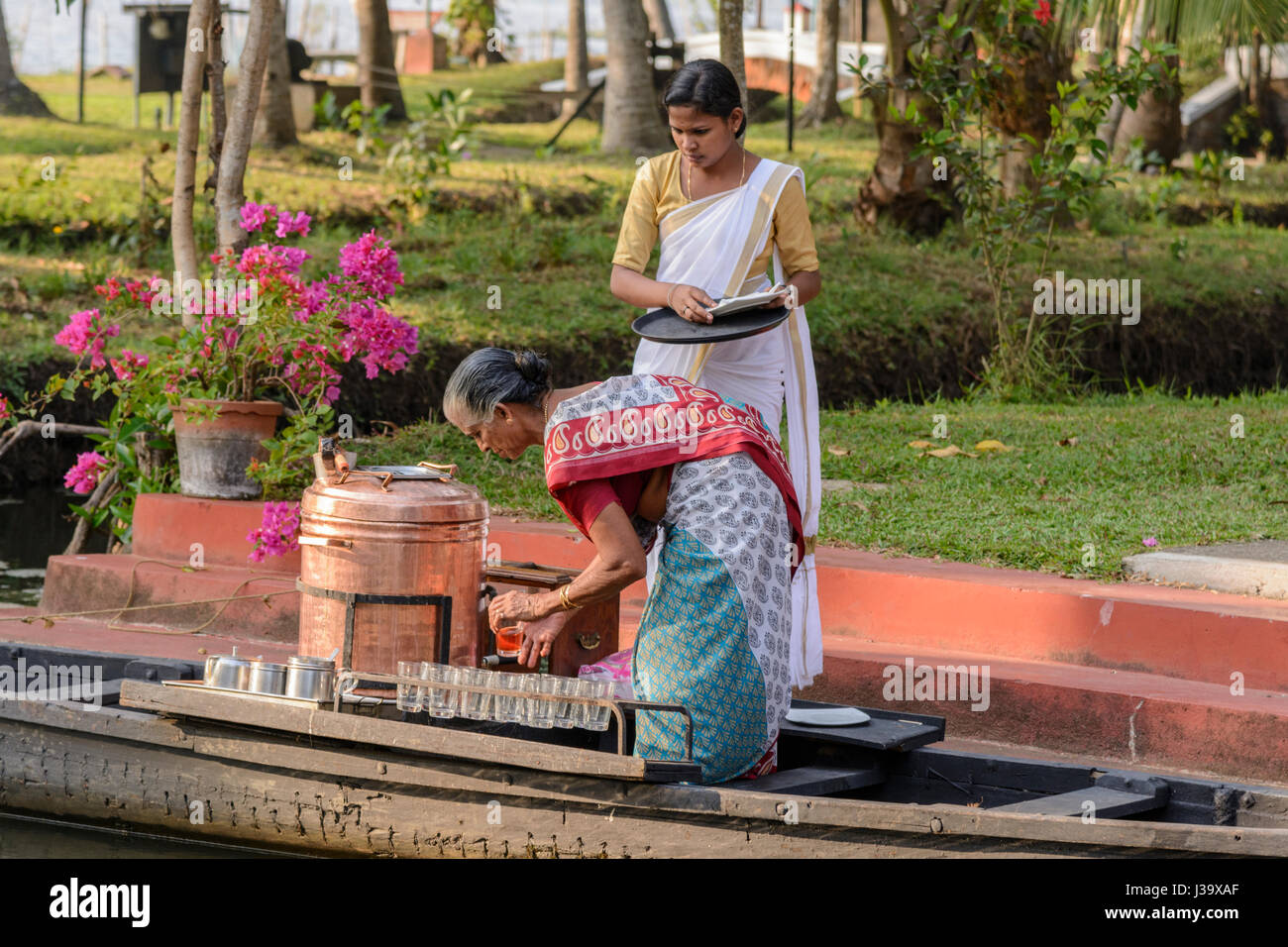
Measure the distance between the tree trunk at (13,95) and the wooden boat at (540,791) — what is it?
14.5m

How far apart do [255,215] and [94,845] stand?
2.77 meters

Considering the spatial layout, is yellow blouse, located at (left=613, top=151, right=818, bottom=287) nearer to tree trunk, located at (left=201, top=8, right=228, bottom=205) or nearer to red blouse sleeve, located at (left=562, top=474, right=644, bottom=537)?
red blouse sleeve, located at (left=562, top=474, right=644, bottom=537)

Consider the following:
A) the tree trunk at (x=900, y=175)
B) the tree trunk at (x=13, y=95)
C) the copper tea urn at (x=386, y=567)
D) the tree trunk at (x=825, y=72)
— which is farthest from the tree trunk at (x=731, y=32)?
the tree trunk at (x=825, y=72)

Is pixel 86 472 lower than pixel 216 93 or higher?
lower

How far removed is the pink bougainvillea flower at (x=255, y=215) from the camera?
6352 mm

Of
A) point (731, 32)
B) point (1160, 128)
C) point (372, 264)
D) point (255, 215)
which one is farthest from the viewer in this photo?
point (1160, 128)

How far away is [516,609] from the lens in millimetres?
3785

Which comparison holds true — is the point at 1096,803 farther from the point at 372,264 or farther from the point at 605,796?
the point at 372,264

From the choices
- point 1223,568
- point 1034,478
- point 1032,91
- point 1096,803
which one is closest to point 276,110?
point 1032,91

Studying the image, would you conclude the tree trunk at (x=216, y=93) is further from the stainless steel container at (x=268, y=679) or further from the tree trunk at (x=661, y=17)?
the tree trunk at (x=661, y=17)
